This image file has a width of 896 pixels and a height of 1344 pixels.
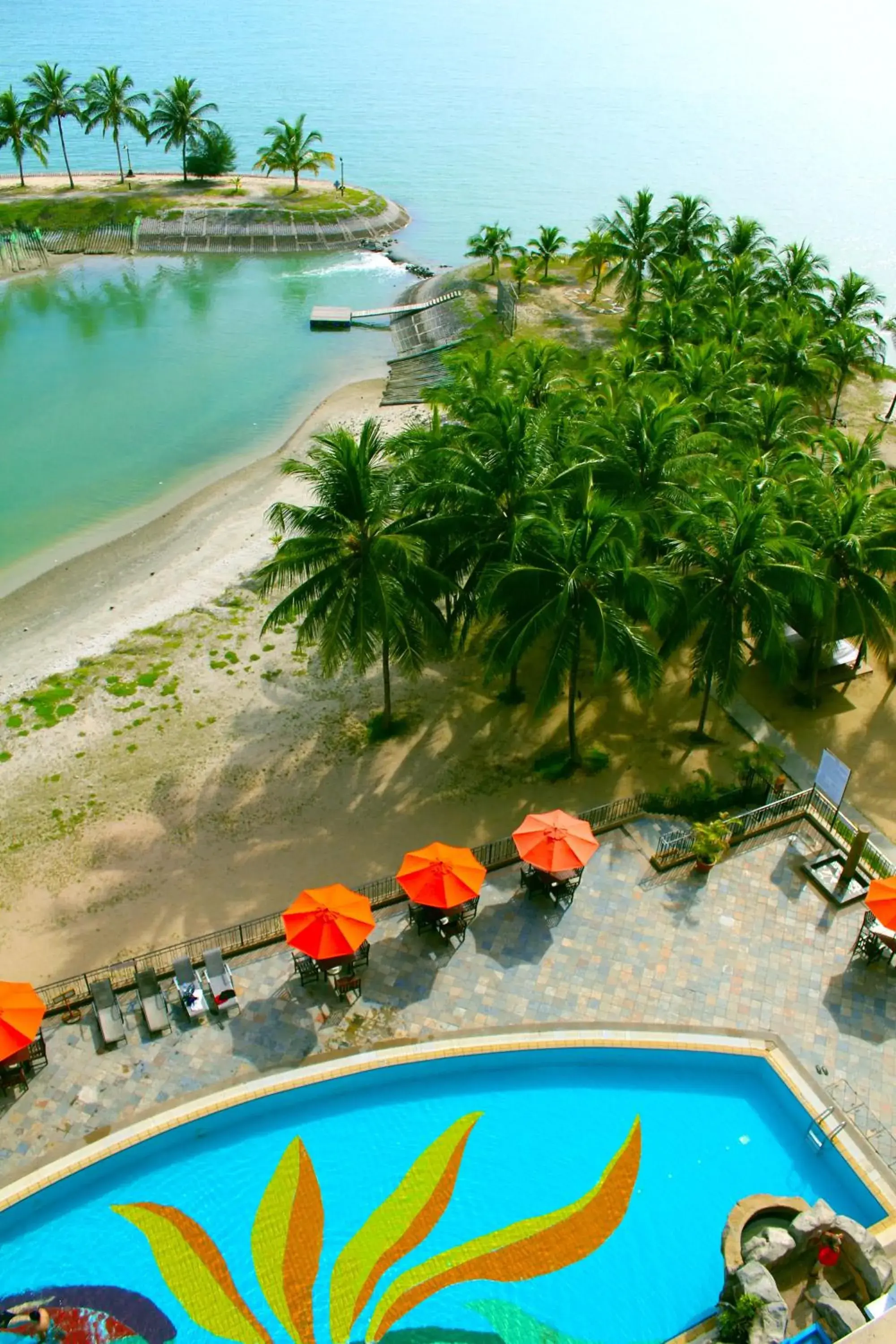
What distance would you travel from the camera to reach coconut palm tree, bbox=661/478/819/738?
2419 centimetres

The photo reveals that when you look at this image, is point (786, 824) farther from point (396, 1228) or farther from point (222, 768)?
point (222, 768)

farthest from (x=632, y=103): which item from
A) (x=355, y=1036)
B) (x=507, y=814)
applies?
(x=355, y=1036)

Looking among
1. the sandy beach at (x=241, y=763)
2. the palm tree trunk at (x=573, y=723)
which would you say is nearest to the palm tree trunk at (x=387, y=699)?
the sandy beach at (x=241, y=763)

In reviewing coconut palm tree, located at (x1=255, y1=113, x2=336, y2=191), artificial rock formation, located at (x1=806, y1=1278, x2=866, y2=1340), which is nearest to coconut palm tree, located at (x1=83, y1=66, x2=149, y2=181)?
coconut palm tree, located at (x1=255, y1=113, x2=336, y2=191)

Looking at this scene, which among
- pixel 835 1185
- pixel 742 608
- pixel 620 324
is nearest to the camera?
pixel 835 1185

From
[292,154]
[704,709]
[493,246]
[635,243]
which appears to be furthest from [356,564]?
[292,154]

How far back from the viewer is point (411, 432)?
93.4 feet

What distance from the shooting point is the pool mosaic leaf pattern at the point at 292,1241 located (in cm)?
1390

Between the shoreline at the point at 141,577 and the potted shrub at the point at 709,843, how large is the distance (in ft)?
70.6

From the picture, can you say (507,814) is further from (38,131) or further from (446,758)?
(38,131)

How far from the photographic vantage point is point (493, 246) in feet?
214

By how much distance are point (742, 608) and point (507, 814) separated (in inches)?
326

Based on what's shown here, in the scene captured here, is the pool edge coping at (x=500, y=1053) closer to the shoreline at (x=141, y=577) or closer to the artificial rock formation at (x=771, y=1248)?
the artificial rock formation at (x=771, y=1248)

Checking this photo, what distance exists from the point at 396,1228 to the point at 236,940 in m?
8.06
